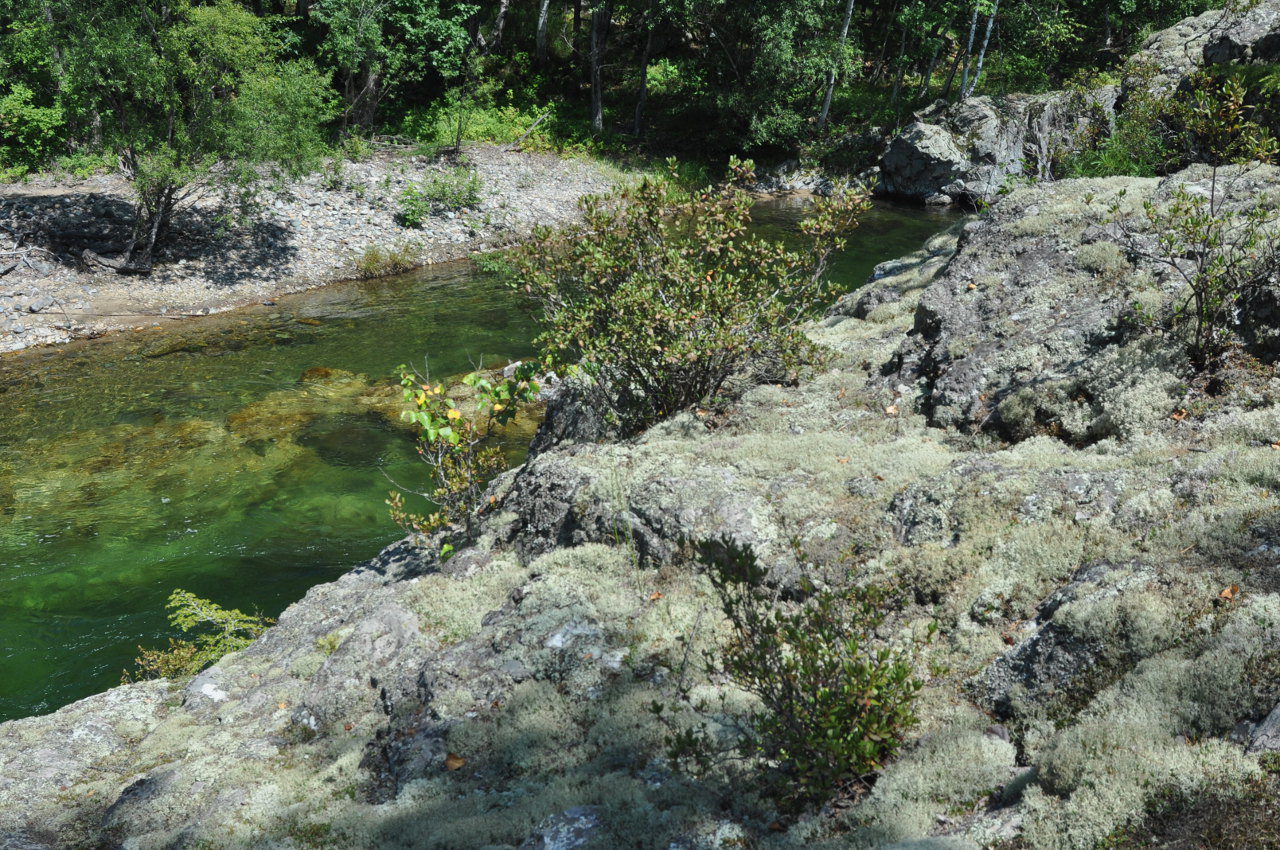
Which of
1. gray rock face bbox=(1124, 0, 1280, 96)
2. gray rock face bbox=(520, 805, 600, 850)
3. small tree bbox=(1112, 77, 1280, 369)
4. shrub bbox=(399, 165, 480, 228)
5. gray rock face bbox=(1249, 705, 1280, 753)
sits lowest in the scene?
gray rock face bbox=(520, 805, 600, 850)

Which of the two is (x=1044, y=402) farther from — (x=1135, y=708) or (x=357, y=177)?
(x=357, y=177)

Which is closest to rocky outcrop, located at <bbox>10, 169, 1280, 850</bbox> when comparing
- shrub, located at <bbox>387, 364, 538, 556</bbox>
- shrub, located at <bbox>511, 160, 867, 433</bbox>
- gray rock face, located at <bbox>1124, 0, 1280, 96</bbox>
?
shrub, located at <bbox>387, 364, 538, 556</bbox>

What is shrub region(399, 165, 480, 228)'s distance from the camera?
93.0ft

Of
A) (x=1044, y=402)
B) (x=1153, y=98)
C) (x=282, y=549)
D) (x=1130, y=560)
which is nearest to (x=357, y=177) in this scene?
(x=282, y=549)

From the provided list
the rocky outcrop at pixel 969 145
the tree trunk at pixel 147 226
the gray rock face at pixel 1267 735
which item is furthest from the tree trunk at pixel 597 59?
the gray rock face at pixel 1267 735

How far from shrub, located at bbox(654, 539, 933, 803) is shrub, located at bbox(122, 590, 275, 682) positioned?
20.8 feet

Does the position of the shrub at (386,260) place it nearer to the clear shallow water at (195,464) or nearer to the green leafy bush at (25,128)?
the clear shallow water at (195,464)

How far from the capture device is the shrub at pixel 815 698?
4438mm

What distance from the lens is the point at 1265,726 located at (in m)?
3.75

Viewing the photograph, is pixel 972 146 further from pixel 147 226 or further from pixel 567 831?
pixel 567 831

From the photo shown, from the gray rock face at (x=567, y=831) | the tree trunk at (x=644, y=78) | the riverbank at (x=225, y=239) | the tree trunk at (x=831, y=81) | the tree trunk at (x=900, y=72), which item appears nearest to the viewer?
the gray rock face at (x=567, y=831)

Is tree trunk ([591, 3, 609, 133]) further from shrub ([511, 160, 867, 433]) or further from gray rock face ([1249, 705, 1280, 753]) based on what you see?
gray rock face ([1249, 705, 1280, 753])

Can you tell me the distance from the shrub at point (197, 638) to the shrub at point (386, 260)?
16.7 m

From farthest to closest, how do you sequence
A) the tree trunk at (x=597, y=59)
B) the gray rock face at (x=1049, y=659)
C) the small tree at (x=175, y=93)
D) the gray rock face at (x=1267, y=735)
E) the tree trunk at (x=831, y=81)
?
the tree trunk at (x=597, y=59), the tree trunk at (x=831, y=81), the small tree at (x=175, y=93), the gray rock face at (x=1049, y=659), the gray rock face at (x=1267, y=735)
